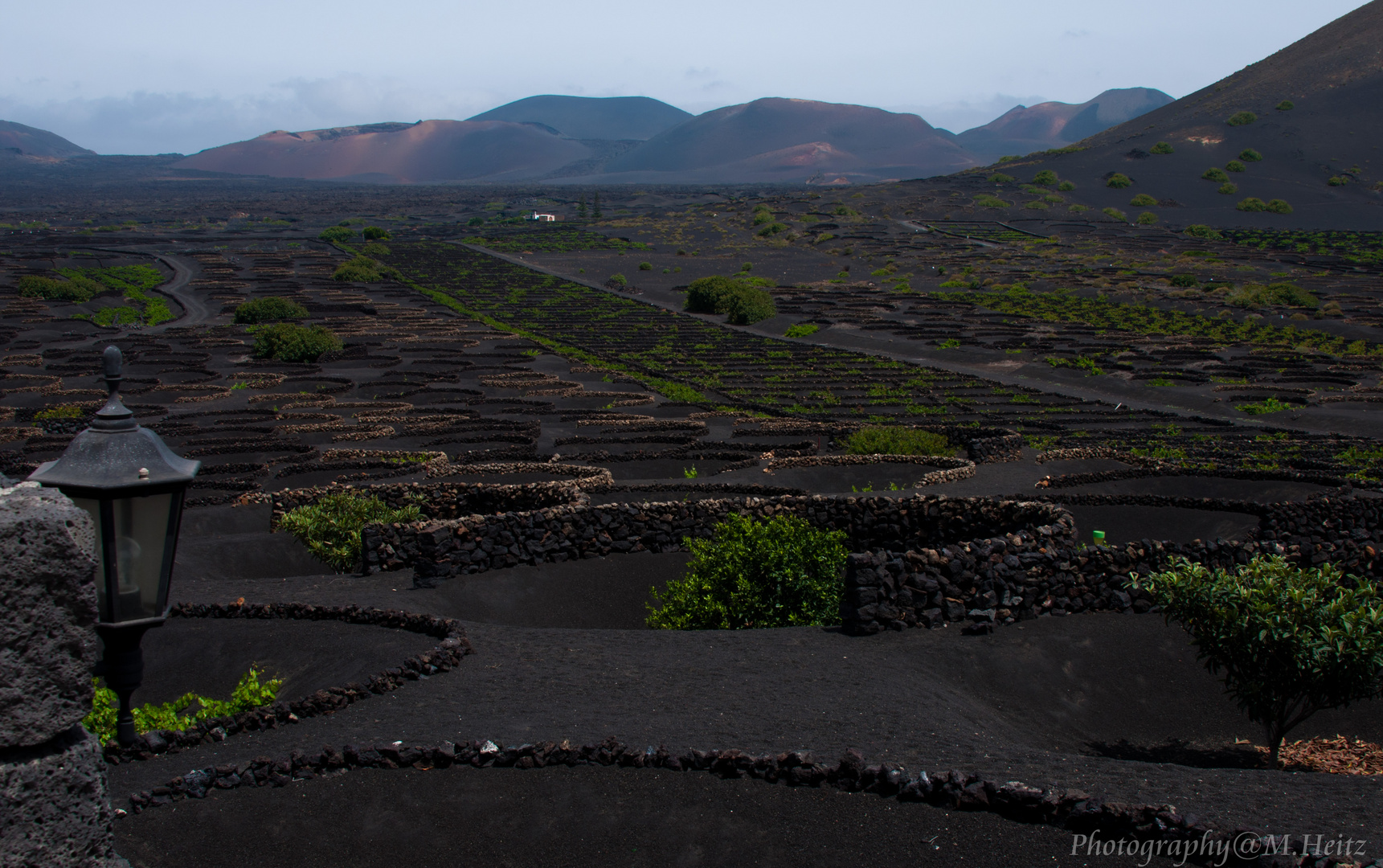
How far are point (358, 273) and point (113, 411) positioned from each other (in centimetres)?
Result: 8761

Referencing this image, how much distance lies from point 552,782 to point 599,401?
32637 millimetres

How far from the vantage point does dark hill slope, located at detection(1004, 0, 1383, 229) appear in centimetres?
12725

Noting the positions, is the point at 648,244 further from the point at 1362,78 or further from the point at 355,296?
the point at 1362,78

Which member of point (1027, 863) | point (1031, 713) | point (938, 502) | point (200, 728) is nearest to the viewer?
point (1027, 863)

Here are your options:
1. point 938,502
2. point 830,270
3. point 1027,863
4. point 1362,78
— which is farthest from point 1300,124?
point 1027,863

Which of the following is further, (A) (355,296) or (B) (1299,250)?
(B) (1299,250)

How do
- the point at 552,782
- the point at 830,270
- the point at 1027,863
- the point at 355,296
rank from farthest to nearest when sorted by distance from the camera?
the point at 830,270 → the point at 355,296 → the point at 552,782 → the point at 1027,863

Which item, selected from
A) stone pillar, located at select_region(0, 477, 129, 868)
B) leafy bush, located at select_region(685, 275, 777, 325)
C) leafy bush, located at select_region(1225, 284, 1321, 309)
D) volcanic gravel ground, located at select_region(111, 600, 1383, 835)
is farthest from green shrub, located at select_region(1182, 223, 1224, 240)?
stone pillar, located at select_region(0, 477, 129, 868)

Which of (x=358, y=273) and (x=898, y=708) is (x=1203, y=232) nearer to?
(x=358, y=273)

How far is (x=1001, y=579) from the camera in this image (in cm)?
1316

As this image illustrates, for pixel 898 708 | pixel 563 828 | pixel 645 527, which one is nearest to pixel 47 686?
pixel 563 828

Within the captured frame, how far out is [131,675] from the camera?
669 cm

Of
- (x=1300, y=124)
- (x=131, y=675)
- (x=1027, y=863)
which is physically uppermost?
(x=1300, y=124)

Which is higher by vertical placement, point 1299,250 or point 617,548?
point 1299,250
